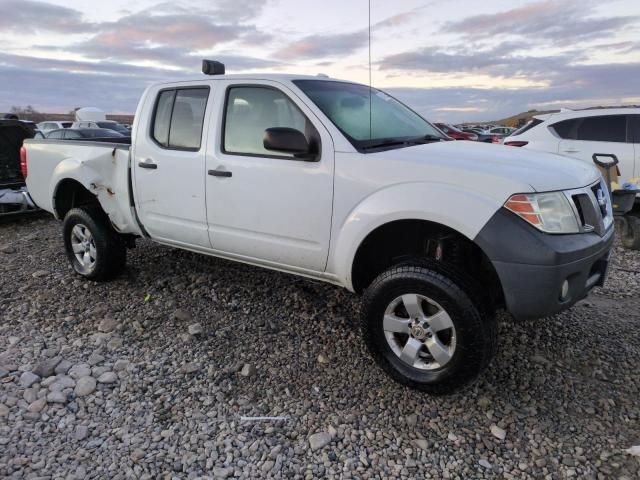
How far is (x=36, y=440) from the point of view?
2.59m

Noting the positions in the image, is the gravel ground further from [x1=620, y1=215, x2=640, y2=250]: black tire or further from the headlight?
[x1=620, y1=215, x2=640, y2=250]: black tire

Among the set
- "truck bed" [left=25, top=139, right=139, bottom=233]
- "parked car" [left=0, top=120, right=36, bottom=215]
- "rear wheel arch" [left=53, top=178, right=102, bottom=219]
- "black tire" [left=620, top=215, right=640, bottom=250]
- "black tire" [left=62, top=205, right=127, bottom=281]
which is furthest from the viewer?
"parked car" [left=0, top=120, right=36, bottom=215]

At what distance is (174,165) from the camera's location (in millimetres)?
3889

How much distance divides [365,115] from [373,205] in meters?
0.93

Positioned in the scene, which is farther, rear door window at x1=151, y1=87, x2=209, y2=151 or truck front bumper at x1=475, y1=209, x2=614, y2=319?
rear door window at x1=151, y1=87, x2=209, y2=151

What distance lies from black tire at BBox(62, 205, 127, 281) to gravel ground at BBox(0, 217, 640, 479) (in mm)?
270

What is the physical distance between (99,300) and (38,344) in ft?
2.67

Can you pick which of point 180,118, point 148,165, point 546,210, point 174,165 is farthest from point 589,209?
point 148,165

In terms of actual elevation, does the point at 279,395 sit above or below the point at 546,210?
below

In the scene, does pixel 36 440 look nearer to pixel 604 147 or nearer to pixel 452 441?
pixel 452 441

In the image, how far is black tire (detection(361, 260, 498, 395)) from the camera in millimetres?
2678

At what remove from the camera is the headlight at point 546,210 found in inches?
101

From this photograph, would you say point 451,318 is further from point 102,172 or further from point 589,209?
point 102,172

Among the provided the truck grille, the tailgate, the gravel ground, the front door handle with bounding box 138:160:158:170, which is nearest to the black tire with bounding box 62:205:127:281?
the gravel ground
